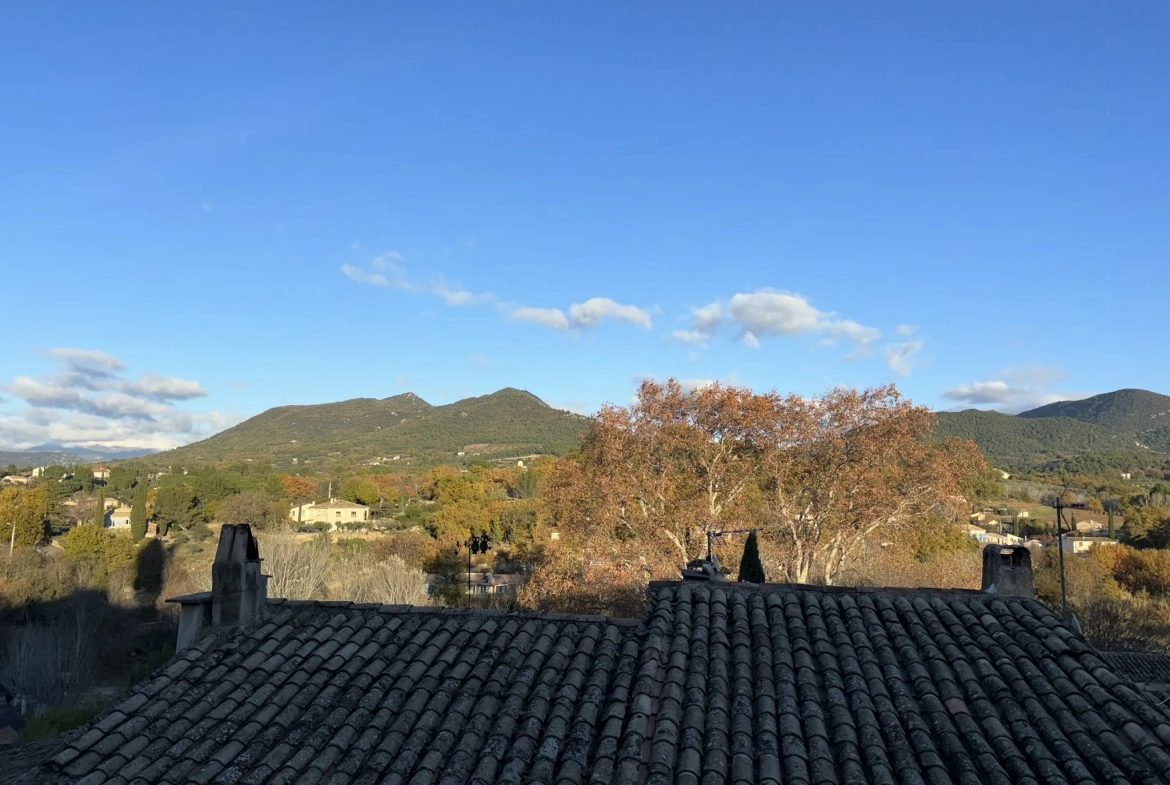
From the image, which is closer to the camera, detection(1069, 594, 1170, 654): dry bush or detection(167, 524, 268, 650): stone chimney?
detection(167, 524, 268, 650): stone chimney

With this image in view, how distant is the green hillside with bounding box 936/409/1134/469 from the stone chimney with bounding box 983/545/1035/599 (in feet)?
366

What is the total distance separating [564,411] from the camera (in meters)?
152

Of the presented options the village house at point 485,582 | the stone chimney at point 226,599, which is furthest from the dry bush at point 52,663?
the stone chimney at point 226,599

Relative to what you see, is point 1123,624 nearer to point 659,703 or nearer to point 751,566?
point 751,566

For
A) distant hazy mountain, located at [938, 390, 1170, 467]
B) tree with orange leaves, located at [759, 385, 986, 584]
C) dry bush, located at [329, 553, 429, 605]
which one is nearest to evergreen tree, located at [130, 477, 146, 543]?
dry bush, located at [329, 553, 429, 605]

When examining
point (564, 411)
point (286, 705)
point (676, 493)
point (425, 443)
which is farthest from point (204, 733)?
point (564, 411)

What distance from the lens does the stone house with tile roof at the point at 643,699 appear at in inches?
172

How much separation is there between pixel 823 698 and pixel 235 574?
15.4ft

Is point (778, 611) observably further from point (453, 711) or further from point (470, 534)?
point (470, 534)

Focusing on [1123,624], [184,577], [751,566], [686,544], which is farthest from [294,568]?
[1123,624]

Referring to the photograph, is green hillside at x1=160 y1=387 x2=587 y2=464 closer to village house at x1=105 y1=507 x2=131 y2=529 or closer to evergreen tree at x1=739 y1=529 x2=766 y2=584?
village house at x1=105 y1=507 x2=131 y2=529

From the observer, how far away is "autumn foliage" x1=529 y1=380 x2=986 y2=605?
21.7 metres

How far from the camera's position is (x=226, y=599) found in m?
6.43

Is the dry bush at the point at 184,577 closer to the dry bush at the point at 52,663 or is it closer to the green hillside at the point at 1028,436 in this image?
the dry bush at the point at 52,663
